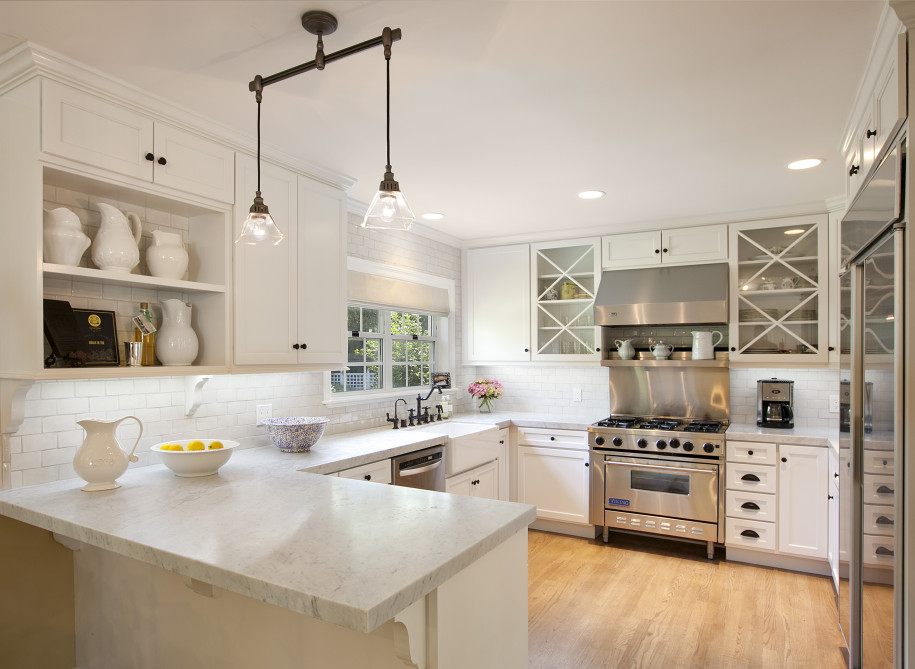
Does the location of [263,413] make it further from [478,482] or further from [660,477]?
[660,477]

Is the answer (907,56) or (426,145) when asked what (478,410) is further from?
(907,56)

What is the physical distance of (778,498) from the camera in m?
3.87

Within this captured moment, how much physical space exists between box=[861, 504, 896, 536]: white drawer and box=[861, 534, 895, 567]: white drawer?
0.02 m

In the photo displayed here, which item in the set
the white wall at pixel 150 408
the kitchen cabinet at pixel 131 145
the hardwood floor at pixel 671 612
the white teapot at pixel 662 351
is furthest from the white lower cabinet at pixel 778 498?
the kitchen cabinet at pixel 131 145

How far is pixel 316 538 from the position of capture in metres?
1.53

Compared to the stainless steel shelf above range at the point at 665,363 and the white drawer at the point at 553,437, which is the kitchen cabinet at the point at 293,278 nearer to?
the white drawer at the point at 553,437

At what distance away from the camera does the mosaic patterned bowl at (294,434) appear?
292 cm

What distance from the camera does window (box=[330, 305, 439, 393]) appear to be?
4.09 meters

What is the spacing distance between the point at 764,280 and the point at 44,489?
451 centimetres

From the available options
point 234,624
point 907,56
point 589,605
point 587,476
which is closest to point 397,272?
point 587,476

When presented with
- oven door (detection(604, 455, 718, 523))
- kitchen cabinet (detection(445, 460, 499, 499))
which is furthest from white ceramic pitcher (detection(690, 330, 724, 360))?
kitchen cabinet (detection(445, 460, 499, 499))

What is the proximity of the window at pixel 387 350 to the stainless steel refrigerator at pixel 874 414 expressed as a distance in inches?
108

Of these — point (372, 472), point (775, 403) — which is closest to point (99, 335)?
point (372, 472)

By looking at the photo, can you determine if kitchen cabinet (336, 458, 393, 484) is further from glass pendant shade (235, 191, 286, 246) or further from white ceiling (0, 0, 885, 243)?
white ceiling (0, 0, 885, 243)
